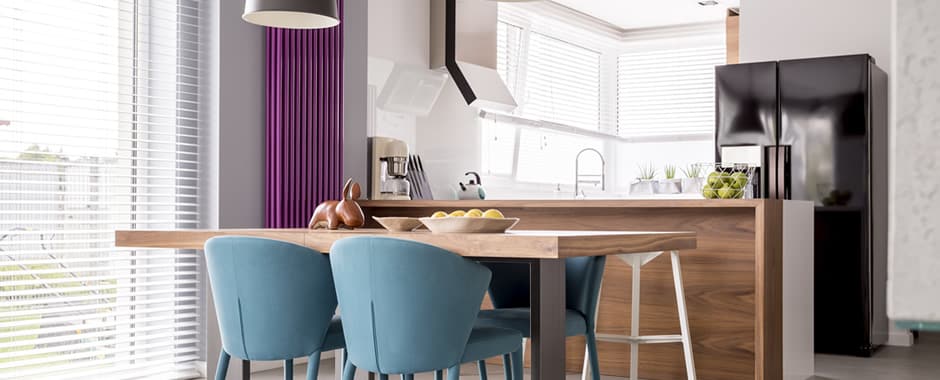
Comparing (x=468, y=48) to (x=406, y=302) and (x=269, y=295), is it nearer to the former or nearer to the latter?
(x=269, y=295)

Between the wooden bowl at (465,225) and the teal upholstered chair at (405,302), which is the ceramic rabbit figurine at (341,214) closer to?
the wooden bowl at (465,225)

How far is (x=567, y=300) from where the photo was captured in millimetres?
3332

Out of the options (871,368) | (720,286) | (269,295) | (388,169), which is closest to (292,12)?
(269,295)

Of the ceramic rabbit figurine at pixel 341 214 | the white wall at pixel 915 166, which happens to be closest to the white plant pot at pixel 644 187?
the ceramic rabbit figurine at pixel 341 214

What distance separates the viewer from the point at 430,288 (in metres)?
2.37

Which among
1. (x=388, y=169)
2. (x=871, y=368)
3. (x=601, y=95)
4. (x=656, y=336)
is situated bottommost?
(x=871, y=368)

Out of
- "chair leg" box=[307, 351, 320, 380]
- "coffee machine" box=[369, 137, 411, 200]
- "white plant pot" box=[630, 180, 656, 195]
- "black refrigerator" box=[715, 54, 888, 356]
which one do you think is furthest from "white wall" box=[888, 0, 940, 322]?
"white plant pot" box=[630, 180, 656, 195]

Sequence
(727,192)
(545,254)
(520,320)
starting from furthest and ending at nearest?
(727,192)
(520,320)
(545,254)

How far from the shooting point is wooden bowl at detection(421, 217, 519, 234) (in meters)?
2.62

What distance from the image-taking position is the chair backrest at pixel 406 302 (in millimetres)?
2363

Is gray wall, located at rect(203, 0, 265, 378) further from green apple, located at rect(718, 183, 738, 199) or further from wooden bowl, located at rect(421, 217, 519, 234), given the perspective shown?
green apple, located at rect(718, 183, 738, 199)

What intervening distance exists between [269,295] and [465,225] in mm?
601

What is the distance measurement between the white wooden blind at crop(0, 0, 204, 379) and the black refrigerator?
125 inches

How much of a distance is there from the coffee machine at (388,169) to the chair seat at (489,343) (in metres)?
2.51
